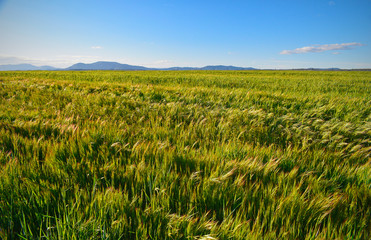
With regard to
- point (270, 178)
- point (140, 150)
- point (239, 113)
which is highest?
point (239, 113)

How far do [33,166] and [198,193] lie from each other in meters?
1.42

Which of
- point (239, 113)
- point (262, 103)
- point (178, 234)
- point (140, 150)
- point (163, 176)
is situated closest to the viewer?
point (178, 234)

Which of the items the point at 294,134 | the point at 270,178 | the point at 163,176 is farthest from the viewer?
the point at 294,134

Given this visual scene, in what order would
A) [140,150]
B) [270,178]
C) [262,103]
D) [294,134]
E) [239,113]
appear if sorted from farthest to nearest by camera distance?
[262,103]
[239,113]
[294,134]
[140,150]
[270,178]

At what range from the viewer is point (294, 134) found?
3016mm

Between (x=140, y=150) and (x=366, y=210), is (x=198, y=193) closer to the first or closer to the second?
(x=140, y=150)

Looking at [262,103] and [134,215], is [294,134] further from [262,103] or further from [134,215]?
[134,215]

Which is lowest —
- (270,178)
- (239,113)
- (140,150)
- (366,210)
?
(366,210)

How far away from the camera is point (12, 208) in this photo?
107cm

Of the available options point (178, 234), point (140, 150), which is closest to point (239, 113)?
point (140, 150)

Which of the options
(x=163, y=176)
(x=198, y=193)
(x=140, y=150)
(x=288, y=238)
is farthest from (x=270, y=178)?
(x=140, y=150)

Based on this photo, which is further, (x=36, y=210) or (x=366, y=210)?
(x=366, y=210)

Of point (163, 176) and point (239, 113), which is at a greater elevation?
point (239, 113)

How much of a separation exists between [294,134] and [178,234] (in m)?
2.82
